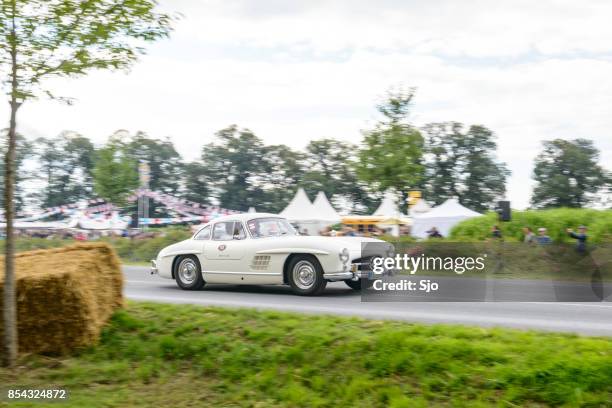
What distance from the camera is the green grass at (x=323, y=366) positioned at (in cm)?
648

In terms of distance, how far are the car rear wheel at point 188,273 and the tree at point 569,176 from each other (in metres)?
65.0

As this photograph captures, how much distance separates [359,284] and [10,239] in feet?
26.0

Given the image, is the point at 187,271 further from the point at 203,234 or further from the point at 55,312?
the point at 55,312

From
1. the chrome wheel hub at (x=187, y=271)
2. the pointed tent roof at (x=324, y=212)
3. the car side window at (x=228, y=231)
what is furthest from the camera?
the pointed tent roof at (x=324, y=212)

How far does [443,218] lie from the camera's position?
121ft

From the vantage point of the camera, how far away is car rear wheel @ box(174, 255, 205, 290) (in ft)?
48.7

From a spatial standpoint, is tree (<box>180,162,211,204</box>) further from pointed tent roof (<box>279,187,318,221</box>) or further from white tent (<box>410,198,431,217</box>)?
pointed tent roof (<box>279,187,318,221</box>)

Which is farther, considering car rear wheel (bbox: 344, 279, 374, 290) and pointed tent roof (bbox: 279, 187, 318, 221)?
pointed tent roof (bbox: 279, 187, 318, 221)

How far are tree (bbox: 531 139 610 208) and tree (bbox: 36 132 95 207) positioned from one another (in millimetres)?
56575

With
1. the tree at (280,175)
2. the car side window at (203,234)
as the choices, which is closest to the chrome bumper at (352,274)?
the car side window at (203,234)

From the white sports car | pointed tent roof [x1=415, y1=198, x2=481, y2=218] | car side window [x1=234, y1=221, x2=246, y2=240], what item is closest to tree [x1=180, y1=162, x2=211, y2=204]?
pointed tent roof [x1=415, y1=198, x2=481, y2=218]

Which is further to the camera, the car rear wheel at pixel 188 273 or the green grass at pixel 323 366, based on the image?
the car rear wheel at pixel 188 273

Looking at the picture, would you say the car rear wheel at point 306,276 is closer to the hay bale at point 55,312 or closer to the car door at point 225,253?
the car door at point 225,253

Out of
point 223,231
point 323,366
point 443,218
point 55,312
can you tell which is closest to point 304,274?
point 223,231
